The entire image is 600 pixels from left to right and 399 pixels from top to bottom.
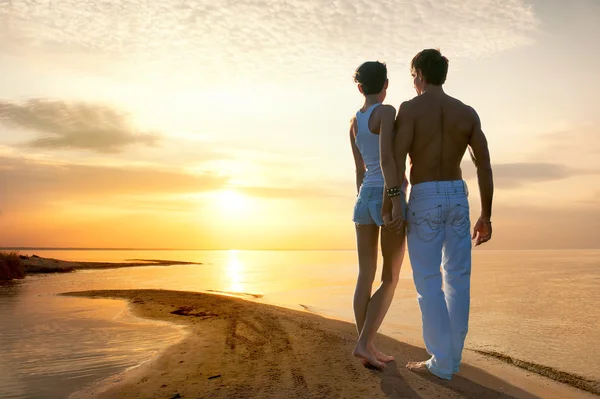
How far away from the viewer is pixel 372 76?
4.74 metres

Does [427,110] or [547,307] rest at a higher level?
[427,110]

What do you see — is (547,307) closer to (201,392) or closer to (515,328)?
(515,328)

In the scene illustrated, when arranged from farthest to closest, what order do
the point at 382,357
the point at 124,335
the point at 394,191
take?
the point at 124,335 → the point at 382,357 → the point at 394,191

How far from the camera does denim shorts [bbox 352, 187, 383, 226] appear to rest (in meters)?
4.59

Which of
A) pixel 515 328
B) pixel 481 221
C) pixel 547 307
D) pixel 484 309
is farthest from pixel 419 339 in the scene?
pixel 547 307

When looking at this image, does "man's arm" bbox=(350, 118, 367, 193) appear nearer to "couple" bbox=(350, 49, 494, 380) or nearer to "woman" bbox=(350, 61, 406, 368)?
"woman" bbox=(350, 61, 406, 368)

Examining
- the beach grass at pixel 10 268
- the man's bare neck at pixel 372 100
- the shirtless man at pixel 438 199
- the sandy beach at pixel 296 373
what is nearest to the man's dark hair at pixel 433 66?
the shirtless man at pixel 438 199

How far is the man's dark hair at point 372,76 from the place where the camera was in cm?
473

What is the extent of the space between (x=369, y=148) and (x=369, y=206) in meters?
0.59

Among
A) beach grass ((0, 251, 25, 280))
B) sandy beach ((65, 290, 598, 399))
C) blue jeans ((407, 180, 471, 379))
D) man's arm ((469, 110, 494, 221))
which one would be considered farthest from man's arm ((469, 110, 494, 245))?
beach grass ((0, 251, 25, 280))

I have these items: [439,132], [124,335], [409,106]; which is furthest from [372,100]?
[124,335]

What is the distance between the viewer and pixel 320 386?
4219 mm

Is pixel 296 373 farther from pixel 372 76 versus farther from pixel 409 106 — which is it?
pixel 372 76

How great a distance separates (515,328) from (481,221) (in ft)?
19.2
